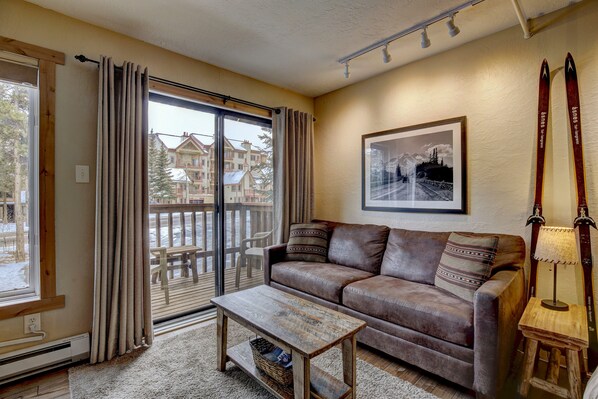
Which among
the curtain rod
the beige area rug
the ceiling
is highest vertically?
the ceiling

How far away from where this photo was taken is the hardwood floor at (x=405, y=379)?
1.70 metres

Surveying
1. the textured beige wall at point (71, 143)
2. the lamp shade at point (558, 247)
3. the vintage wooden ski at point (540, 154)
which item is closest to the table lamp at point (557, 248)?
the lamp shade at point (558, 247)

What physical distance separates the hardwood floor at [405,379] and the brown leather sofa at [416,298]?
101 mm

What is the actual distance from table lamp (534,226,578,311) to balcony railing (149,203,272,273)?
2.55m

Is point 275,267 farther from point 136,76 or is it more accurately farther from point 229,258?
point 136,76

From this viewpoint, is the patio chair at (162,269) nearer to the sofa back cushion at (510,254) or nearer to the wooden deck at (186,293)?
the wooden deck at (186,293)

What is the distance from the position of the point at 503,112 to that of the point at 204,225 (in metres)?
2.90

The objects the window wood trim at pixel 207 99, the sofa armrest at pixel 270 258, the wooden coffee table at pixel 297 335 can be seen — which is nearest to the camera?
the wooden coffee table at pixel 297 335

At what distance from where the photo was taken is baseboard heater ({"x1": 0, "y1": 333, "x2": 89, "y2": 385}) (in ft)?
5.98

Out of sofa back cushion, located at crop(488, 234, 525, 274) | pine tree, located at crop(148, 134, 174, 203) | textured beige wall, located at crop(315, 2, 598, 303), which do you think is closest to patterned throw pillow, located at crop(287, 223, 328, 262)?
textured beige wall, located at crop(315, 2, 598, 303)

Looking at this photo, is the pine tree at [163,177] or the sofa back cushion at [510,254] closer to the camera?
the sofa back cushion at [510,254]

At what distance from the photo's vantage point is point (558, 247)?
Answer: 66.4 inches

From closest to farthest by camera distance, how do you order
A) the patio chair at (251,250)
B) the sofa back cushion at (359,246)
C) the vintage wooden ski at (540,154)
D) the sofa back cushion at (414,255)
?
the vintage wooden ski at (540,154)
the sofa back cushion at (414,255)
the sofa back cushion at (359,246)
the patio chair at (251,250)

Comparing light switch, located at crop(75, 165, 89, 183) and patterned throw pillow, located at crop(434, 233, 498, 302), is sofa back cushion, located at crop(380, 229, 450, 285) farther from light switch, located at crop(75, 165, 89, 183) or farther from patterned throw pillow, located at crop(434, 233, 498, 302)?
light switch, located at crop(75, 165, 89, 183)
